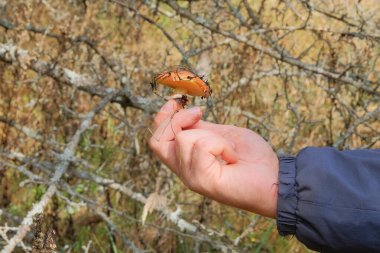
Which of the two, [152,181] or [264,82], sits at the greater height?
[264,82]

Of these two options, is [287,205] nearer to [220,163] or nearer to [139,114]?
[220,163]

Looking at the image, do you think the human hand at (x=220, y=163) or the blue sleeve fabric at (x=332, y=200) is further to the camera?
the human hand at (x=220, y=163)

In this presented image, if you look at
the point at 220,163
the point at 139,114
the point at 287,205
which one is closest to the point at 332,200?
the point at 287,205

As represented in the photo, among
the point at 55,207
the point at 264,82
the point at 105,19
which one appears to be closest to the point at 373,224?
the point at 55,207

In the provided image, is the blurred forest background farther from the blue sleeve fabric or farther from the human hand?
the blue sleeve fabric

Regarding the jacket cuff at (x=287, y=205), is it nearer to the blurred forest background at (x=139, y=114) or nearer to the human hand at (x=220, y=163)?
the human hand at (x=220, y=163)

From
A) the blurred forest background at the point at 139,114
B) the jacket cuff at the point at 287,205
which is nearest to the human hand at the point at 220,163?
the jacket cuff at the point at 287,205

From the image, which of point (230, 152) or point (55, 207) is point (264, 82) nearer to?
point (55, 207)
